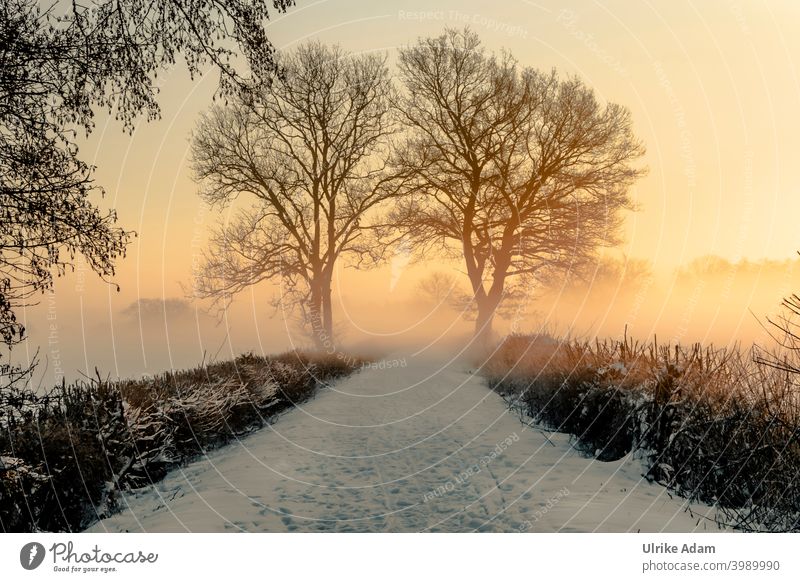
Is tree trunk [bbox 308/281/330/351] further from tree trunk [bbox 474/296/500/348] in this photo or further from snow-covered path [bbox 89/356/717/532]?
snow-covered path [bbox 89/356/717/532]

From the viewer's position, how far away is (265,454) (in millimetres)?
8766

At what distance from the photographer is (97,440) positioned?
23.4ft

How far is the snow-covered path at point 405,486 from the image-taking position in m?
5.63

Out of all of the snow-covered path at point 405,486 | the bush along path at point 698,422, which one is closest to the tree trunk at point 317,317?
the snow-covered path at point 405,486

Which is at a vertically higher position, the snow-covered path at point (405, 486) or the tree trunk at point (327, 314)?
the tree trunk at point (327, 314)

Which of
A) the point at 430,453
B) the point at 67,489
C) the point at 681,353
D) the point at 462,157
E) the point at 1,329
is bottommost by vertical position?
the point at 430,453
